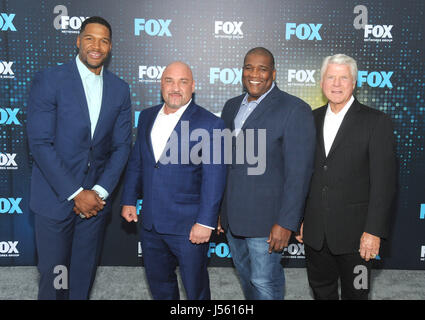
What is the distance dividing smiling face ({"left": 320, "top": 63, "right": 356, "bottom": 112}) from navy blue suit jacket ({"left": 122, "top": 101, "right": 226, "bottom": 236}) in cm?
70

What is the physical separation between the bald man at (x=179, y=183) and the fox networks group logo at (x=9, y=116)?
1904 millimetres

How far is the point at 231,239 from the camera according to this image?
2.47 m

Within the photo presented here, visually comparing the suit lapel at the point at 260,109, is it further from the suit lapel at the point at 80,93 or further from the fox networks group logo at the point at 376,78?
the fox networks group logo at the point at 376,78

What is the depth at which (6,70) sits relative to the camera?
359 centimetres

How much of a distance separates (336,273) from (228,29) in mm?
2460

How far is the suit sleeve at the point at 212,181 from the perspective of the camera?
218 cm

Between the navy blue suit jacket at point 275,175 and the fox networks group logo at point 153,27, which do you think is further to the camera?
the fox networks group logo at point 153,27

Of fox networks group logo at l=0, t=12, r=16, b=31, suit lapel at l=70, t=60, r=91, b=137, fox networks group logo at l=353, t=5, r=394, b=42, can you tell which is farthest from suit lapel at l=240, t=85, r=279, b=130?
fox networks group logo at l=0, t=12, r=16, b=31

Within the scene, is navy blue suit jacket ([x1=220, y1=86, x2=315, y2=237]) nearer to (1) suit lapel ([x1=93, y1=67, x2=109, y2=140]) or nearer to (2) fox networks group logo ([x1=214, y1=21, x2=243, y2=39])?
(1) suit lapel ([x1=93, y1=67, x2=109, y2=140])

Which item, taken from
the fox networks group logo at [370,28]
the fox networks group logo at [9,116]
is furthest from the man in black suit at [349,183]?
the fox networks group logo at [9,116]

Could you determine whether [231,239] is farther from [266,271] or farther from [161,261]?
[161,261]

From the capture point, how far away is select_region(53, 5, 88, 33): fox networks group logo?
3531mm

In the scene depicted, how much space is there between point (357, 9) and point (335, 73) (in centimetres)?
177

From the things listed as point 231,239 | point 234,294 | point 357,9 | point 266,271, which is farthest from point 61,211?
point 357,9
